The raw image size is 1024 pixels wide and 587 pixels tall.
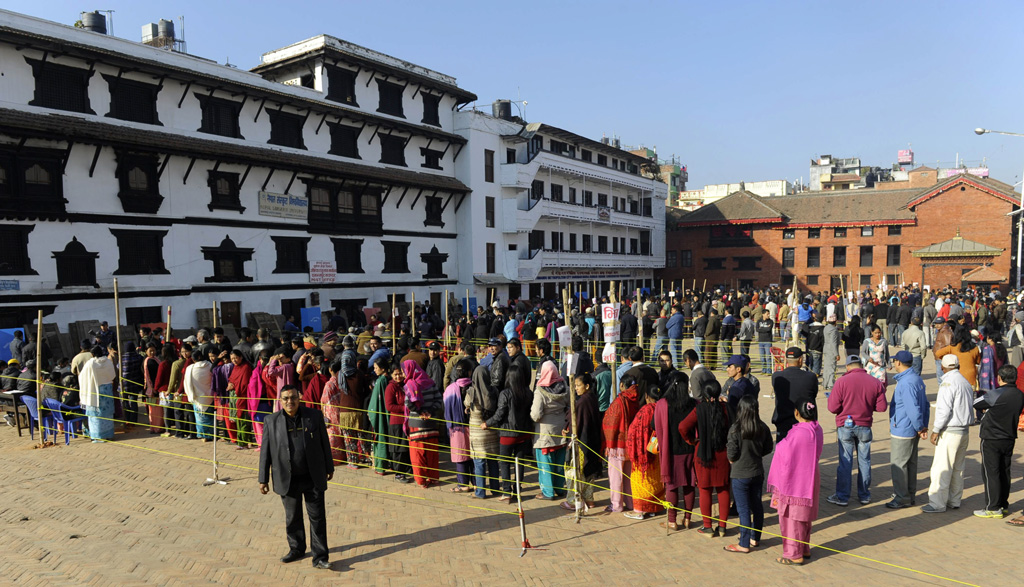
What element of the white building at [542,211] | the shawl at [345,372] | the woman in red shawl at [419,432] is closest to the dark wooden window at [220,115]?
the white building at [542,211]

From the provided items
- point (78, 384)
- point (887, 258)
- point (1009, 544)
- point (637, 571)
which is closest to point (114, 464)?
point (78, 384)

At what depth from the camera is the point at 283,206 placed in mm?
26234

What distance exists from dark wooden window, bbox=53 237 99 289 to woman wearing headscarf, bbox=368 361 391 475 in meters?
16.6

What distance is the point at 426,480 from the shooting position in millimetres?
8844

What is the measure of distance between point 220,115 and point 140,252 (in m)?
6.37

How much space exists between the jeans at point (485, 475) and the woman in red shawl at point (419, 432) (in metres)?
0.69

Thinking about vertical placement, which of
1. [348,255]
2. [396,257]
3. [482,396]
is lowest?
[482,396]

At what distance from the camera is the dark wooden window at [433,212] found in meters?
33.2

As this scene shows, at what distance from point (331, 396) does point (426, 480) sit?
2.12 meters

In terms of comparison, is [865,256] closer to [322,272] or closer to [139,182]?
[322,272]

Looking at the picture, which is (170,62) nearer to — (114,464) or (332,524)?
(114,464)

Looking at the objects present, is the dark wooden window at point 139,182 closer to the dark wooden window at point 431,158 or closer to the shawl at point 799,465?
the dark wooden window at point 431,158

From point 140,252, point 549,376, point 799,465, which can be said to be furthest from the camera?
point 140,252

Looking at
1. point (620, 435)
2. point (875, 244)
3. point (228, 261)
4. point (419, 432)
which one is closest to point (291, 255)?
point (228, 261)
